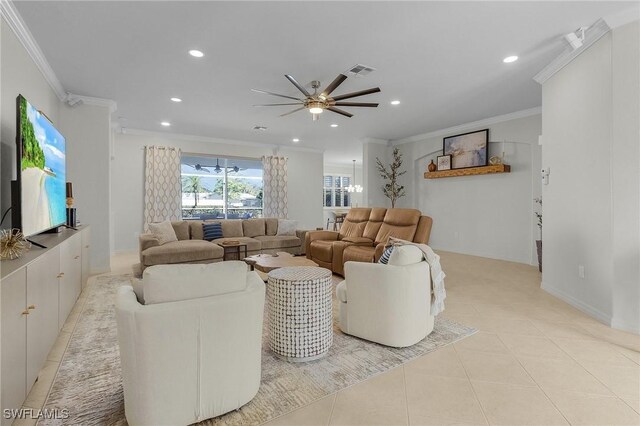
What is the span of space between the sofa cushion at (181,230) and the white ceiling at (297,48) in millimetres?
1901

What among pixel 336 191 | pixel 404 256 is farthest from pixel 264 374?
pixel 336 191

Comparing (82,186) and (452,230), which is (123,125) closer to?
(82,186)

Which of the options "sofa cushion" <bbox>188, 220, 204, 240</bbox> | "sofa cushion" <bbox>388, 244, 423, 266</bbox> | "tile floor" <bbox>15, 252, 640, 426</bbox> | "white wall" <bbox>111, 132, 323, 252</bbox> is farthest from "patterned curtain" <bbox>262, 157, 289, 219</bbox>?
"sofa cushion" <bbox>388, 244, 423, 266</bbox>

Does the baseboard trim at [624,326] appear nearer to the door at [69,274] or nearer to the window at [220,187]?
the door at [69,274]

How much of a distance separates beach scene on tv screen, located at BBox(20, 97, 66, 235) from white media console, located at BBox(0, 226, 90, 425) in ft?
0.65

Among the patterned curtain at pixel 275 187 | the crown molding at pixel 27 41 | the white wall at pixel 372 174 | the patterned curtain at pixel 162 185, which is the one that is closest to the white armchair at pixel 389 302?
the crown molding at pixel 27 41

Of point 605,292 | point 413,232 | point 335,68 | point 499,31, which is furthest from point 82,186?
point 605,292

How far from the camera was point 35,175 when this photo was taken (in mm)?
2395

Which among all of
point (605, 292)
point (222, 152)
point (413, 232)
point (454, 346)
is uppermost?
point (222, 152)

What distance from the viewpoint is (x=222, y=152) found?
7.49 meters

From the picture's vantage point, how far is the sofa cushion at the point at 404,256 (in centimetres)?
241

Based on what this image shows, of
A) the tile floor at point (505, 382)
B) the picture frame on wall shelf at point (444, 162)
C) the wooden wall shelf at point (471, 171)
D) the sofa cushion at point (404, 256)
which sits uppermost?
the picture frame on wall shelf at point (444, 162)

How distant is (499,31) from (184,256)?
4.62m

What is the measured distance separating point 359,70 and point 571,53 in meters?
2.12
